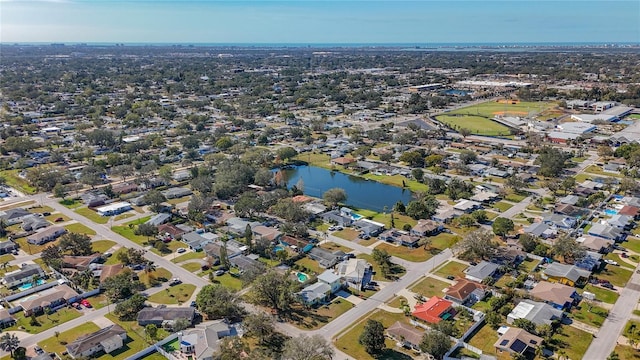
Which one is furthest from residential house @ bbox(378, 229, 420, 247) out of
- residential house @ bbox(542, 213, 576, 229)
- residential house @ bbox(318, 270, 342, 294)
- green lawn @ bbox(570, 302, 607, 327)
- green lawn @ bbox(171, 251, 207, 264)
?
green lawn @ bbox(171, 251, 207, 264)

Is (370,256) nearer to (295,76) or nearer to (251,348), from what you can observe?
(251,348)

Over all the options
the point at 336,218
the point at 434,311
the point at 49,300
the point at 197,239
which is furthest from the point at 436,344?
the point at 49,300

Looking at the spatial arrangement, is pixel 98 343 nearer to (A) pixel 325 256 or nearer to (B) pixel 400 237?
(A) pixel 325 256

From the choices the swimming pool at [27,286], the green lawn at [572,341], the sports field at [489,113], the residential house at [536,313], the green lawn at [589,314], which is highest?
the sports field at [489,113]

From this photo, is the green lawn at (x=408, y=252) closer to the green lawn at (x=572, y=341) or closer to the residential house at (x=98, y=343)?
the green lawn at (x=572, y=341)

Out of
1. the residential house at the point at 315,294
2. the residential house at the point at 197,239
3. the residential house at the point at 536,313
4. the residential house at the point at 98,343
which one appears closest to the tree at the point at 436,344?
the residential house at the point at 536,313

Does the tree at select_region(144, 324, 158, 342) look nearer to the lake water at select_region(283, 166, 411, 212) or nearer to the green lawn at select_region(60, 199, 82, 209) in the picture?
the lake water at select_region(283, 166, 411, 212)
